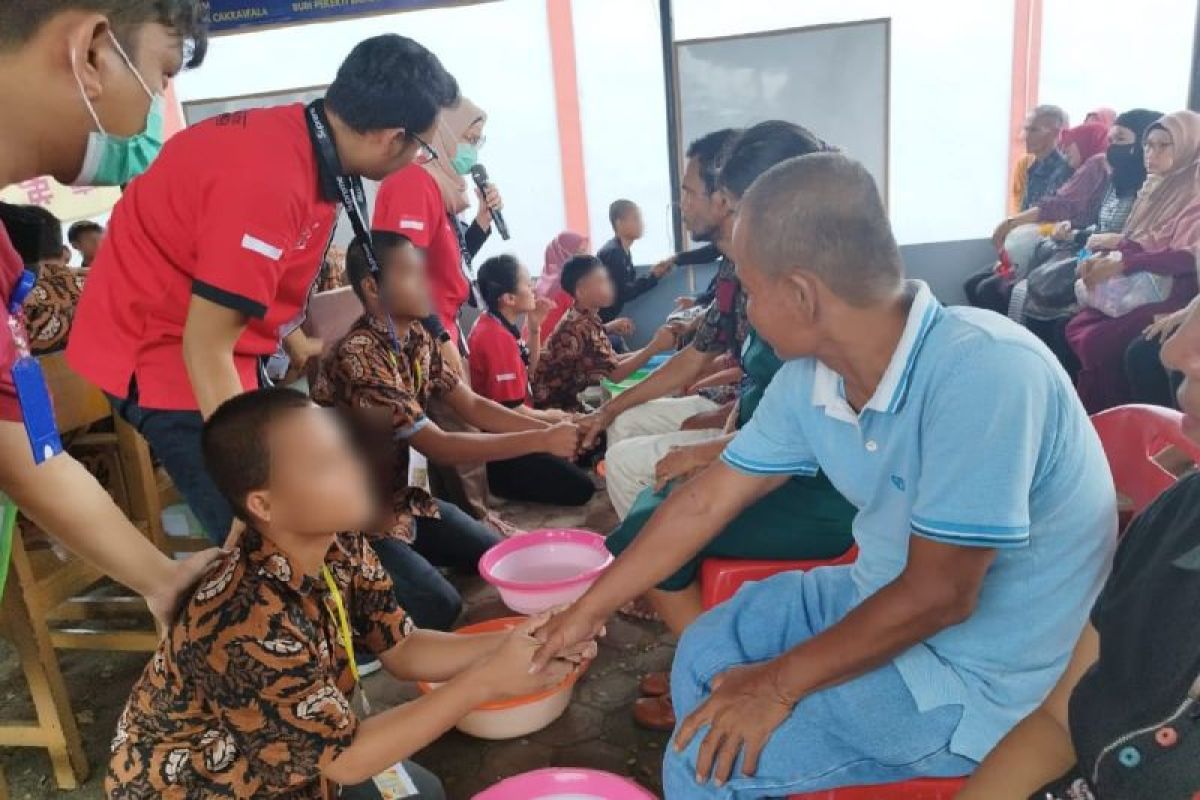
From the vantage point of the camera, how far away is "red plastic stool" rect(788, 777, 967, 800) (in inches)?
→ 47.2

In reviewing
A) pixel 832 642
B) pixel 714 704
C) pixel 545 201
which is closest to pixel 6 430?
pixel 714 704

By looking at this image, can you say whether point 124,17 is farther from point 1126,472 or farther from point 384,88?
point 1126,472

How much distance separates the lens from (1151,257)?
3.67m

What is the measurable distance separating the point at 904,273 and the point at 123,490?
97.4 inches

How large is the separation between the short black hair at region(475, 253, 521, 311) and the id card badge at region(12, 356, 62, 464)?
2.84 meters

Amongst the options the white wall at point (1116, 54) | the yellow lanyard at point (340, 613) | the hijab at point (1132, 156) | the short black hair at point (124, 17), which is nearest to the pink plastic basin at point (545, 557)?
the yellow lanyard at point (340, 613)

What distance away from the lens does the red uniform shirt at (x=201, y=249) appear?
162 centimetres

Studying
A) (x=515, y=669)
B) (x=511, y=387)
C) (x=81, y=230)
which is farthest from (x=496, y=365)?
(x=81, y=230)

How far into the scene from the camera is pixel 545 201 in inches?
246

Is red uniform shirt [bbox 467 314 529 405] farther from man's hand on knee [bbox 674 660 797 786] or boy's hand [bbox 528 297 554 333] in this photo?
man's hand on knee [bbox 674 660 797 786]

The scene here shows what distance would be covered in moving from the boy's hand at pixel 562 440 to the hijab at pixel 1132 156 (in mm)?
3643

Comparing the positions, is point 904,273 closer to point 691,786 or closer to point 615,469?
point 691,786

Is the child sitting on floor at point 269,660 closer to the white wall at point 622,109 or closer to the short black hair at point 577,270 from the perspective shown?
the short black hair at point 577,270

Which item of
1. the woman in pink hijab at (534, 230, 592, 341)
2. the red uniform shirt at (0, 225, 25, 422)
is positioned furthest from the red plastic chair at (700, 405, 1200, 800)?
the woman in pink hijab at (534, 230, 592, 341)
